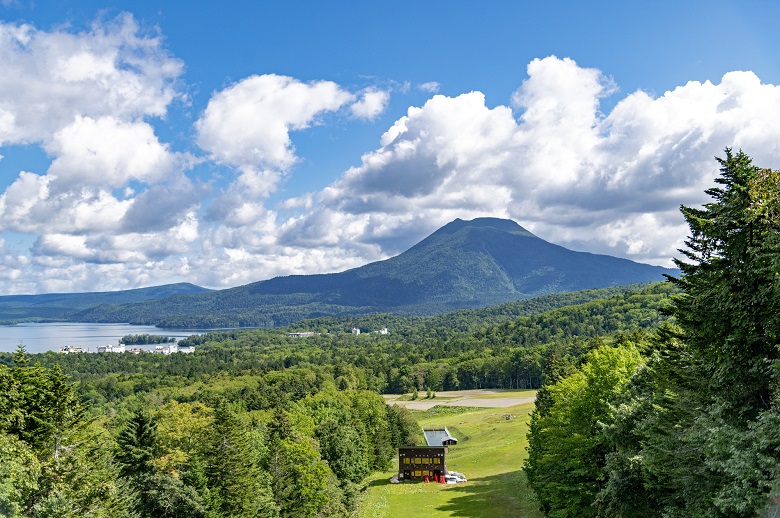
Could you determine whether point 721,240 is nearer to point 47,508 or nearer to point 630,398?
point 630,398

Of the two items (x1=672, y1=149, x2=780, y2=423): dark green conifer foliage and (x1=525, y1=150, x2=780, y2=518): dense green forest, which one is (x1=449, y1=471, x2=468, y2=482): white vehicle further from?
(x1=672, y1=149, x2=780, y2=423): dark green conifer foliage

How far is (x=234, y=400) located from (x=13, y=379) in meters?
77.7

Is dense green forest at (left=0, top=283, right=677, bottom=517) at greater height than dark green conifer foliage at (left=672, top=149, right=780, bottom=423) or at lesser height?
lesser

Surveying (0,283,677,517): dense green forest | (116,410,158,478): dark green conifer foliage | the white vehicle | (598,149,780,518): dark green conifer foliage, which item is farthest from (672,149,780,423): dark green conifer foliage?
the white vehicle

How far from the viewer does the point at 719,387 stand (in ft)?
58.7

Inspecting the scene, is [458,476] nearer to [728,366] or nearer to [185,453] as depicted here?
[185,453]

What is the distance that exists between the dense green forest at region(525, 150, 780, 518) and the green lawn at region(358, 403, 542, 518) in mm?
22466

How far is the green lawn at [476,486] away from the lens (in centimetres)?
5059

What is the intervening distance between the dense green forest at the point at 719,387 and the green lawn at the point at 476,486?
2247 centimetres

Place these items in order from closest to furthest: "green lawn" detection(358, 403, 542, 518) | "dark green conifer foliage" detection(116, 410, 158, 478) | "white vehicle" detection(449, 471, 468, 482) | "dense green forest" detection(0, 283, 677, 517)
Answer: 1. "dense green forest" detection(0, 283, 677, 517)
2. "dark green conifer foliage" detection(116, 410, 158, 478)
3. "green lawn" detection(358, 403, 542, 518)
4. "white vehicle" detection(449, 471, 468, 482)

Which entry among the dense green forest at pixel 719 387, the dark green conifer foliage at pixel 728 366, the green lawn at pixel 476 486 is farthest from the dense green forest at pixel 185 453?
the dark green conifer foliage at pixel 728 366

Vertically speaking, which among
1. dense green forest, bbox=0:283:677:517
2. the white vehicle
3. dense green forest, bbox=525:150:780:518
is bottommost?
the white vehicle

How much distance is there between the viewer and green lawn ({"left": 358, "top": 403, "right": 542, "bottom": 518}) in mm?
50594

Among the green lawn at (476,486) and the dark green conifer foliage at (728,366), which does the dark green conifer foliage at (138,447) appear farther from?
the dark green conifer foliage at (728,366)
